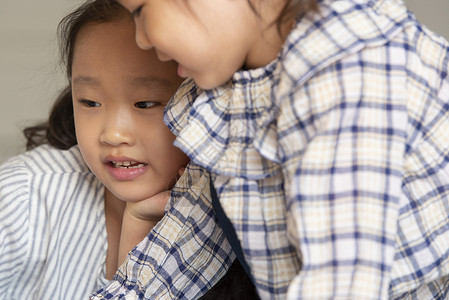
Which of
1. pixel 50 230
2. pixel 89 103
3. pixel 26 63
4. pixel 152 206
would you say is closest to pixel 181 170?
→ pixel 152 206

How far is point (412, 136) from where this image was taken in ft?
2.64

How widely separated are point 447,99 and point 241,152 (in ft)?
0.82

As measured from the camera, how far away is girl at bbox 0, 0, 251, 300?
1057 millimetres

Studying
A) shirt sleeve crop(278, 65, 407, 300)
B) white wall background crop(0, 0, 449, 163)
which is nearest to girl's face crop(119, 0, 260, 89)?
shirt sleeve crop(278, 65, 407, 300)

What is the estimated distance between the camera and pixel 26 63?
1.97 metres

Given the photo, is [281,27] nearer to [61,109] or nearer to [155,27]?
[155,27]

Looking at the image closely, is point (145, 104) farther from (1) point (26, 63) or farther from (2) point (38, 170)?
(1) point (26, 63)

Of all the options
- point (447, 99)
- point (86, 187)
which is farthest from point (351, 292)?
point (86, 187)

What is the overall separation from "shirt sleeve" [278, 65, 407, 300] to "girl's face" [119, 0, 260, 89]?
0.43 feet

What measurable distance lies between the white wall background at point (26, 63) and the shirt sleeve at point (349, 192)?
3.39 feet

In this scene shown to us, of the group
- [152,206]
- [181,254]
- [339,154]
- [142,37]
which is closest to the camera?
[339,154]

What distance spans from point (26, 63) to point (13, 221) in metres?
0.84

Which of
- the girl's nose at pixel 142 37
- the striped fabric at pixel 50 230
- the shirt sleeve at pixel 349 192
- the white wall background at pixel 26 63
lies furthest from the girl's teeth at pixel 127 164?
the white wall background at pixel 26 63

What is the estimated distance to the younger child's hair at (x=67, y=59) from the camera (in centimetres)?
114
